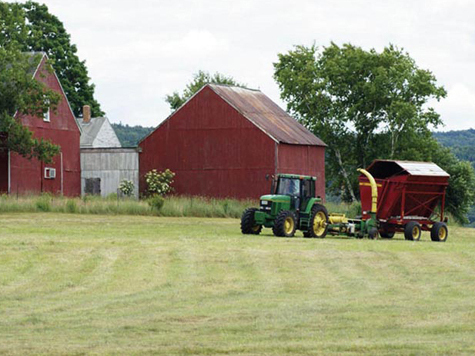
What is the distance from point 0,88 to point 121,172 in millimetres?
14292

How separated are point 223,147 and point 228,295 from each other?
138 feet

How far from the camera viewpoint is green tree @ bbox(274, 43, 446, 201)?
74.9 metres

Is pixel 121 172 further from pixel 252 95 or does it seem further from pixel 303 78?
pixel 303 78

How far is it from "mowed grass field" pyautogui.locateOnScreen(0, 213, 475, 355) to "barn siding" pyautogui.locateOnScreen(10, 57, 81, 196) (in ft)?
74.4

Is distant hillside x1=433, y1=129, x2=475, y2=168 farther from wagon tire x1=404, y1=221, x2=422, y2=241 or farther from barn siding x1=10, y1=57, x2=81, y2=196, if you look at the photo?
wagon tire x1=404, y1=221, x2=422, y2=241

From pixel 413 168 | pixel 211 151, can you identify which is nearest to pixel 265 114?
pixel 211 151

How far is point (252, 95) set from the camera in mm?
66938

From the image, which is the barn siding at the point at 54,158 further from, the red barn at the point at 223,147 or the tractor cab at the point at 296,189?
the tractor cab at the point at 296,189

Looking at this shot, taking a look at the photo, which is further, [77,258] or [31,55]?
[31,55]

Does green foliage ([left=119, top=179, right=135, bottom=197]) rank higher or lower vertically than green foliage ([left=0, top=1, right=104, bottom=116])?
lower

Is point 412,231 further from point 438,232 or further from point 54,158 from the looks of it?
point 54,158

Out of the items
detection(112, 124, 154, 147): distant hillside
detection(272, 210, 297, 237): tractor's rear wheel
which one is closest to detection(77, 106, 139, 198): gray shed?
detection(272, 210, 297, 237): tractor's rear wheel

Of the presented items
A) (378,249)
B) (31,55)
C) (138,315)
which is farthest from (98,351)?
(31,55)

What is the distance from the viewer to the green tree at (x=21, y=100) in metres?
51.9
